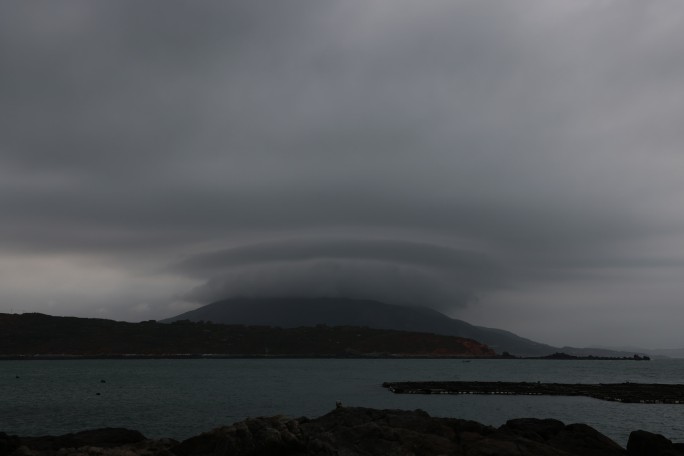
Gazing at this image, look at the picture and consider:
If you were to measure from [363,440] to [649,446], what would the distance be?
17.0 metres

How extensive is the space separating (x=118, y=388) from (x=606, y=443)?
9642 cm

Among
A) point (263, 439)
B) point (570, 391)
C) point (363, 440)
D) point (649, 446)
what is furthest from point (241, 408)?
point (570, 391)

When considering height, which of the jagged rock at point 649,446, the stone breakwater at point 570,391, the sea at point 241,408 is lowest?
the sea at point 241,408

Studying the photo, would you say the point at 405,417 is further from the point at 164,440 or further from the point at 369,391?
the point at 369,391

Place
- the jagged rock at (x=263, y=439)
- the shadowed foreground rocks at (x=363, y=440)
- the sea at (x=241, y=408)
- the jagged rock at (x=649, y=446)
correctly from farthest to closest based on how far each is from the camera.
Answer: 1. the sea at (x=241, y=408)
2. the jagged rock at (x=649, y=446)
3. the shadowed foreground rocks at (x=363, y=440)
4. the jagged rock at (x=263, y=439)

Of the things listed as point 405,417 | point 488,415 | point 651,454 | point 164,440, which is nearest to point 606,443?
point 651,454

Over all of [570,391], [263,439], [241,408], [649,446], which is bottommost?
[241,408]

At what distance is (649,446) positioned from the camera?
111ft

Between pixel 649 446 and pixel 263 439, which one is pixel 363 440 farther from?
pixel 649 446

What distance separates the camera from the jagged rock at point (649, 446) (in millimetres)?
32978


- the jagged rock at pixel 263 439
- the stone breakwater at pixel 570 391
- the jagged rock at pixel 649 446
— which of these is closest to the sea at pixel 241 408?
the stone breakwater at pixel 570 391

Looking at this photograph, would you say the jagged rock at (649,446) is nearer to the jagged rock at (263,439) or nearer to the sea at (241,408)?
the sea at (241,408)

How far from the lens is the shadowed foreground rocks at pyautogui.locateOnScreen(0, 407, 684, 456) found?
95.5 feet

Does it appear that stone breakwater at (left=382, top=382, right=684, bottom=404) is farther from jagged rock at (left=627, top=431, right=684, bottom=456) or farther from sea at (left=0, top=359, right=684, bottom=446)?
jagged rock at (left=627, top=431, right=684, bottom=456)
